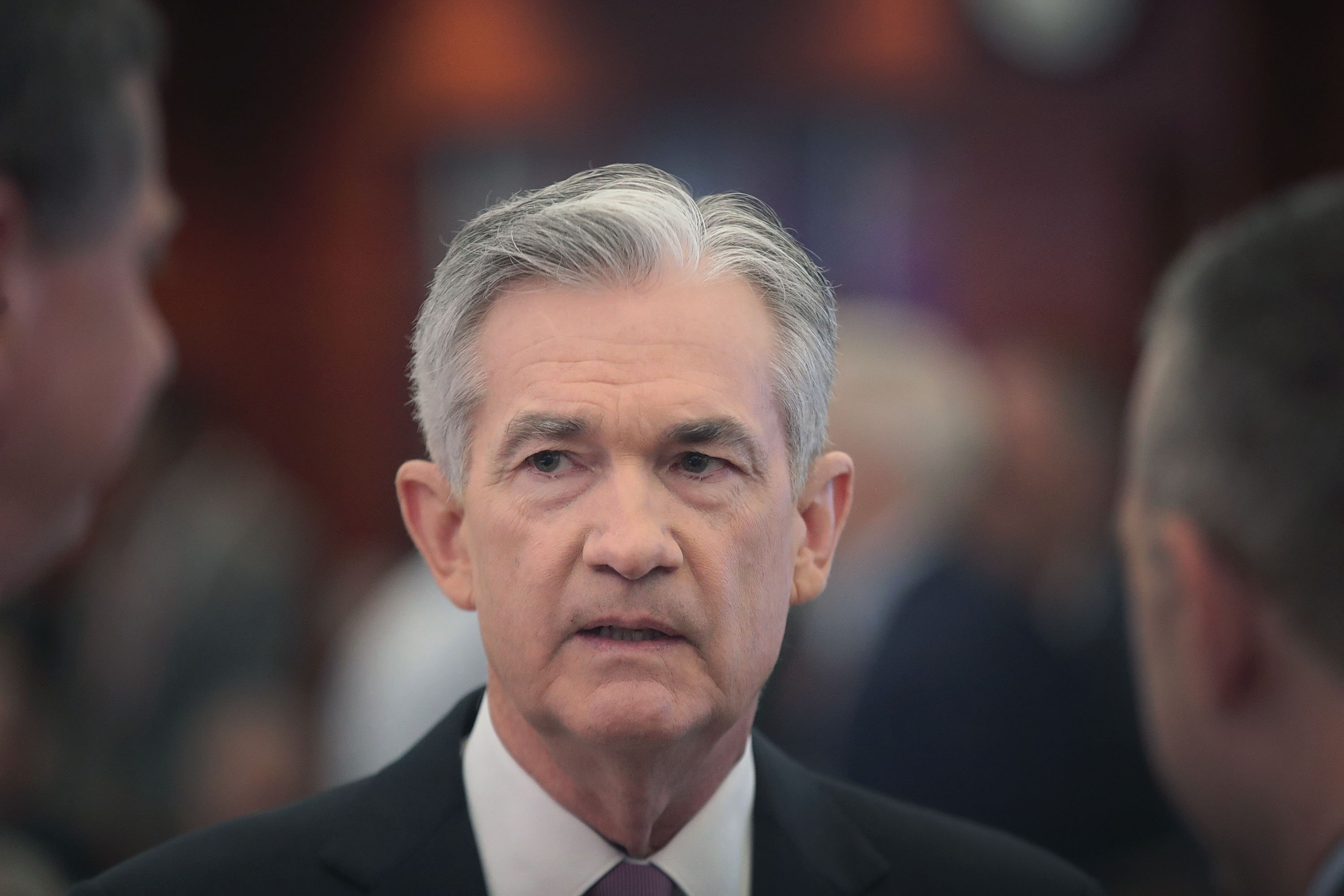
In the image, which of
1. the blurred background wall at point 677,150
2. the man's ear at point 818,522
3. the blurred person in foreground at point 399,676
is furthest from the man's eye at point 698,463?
the blurred background wall at point 677,150

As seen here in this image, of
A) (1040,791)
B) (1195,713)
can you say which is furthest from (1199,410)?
(1040,791)

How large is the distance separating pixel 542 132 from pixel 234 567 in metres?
2.30

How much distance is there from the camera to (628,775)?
1.12 meters

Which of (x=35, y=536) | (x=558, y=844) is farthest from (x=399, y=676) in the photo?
(x=558, y=844)

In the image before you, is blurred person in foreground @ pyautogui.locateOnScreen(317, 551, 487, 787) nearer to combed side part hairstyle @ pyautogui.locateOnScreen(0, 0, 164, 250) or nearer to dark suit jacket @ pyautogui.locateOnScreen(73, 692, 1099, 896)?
dark suit jacket @ pyautogui.locateOnScreen(73, 692, 1099, 896)

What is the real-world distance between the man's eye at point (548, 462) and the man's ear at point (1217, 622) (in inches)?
22.9

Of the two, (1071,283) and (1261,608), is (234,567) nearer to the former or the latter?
(1261,608)

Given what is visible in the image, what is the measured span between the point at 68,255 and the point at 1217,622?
3.60 ft

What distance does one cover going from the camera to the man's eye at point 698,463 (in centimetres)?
109

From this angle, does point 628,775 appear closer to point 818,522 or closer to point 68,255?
point 818,522

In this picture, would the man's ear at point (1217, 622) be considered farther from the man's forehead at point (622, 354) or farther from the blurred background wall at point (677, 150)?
the blurred background wall at point (677, 150)

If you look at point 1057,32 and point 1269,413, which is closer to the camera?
point 1269,413

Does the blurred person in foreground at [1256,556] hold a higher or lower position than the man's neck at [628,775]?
higher

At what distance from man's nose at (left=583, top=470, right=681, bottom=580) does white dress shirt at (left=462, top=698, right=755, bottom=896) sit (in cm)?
26
